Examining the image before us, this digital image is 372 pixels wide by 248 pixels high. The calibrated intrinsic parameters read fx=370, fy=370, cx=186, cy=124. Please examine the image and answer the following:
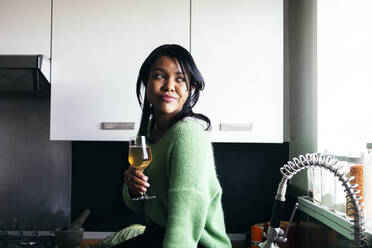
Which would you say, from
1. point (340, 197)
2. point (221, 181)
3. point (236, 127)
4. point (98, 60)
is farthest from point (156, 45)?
point (340, 197)

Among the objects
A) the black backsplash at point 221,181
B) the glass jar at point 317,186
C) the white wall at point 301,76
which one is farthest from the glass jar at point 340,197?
the black backsplash at point 221,181

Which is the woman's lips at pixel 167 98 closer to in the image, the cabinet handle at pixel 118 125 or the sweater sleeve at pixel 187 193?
the sweater sleeve at pixel 187 193

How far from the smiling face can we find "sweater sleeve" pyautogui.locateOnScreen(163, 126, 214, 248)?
0.19 m

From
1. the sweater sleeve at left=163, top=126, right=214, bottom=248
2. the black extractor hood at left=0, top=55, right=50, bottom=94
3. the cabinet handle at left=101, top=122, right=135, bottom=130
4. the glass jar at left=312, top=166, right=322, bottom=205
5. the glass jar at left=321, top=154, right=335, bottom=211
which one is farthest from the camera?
the cabinet handle at left=101, top=122, right=135, bottom=130

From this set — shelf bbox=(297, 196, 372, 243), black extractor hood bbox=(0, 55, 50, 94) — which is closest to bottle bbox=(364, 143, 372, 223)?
shelf bbox=(297, 196, 372, 243)

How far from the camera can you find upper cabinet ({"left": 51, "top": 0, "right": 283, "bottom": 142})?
1.69 meters

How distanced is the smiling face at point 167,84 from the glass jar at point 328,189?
1.96 feet

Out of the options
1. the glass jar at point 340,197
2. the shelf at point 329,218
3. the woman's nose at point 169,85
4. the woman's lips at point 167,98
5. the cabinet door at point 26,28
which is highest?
the cabinet door at point 26,28

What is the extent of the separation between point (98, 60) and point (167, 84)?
0.68m

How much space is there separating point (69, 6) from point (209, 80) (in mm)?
733

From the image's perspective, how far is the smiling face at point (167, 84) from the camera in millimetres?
1158

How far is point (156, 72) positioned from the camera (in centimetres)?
117

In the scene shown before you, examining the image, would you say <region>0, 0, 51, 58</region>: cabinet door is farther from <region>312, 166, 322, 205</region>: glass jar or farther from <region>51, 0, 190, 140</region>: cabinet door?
<region>312, 166, 322, 205</region>: glass jar

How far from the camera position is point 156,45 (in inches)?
67.0
